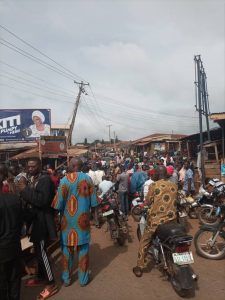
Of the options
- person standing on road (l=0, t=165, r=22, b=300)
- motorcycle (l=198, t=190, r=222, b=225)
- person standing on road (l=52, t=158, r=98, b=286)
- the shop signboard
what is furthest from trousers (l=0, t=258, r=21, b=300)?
the shop signboard

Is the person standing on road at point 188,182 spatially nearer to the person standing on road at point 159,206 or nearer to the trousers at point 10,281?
the person standing on road at point 159,206

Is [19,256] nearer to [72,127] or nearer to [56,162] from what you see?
[56,162]

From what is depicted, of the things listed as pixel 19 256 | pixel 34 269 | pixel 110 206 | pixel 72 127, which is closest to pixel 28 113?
pixel 72 127

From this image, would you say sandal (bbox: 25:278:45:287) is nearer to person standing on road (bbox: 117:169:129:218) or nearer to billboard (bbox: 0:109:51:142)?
person standing on road (bbox: 117:169:129:218)

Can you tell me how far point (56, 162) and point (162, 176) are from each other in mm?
18471

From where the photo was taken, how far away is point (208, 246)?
6180 millimetres

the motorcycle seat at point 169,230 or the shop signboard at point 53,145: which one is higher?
the shop signboard at point 53,145

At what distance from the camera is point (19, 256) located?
12.9 feet

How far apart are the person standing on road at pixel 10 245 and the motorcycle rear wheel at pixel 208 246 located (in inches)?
142

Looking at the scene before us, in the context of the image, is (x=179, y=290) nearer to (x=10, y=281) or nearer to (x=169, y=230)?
(x=169, y=230)

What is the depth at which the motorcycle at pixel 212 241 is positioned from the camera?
6043mm

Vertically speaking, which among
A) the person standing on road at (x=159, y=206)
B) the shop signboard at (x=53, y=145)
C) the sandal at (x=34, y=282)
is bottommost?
the sandal at (x=34, y=282)

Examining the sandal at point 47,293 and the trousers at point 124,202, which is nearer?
the sandal at point 47,293

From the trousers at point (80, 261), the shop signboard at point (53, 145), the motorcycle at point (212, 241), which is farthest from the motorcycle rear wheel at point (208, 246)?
the shop signboard at point (53, 145)
